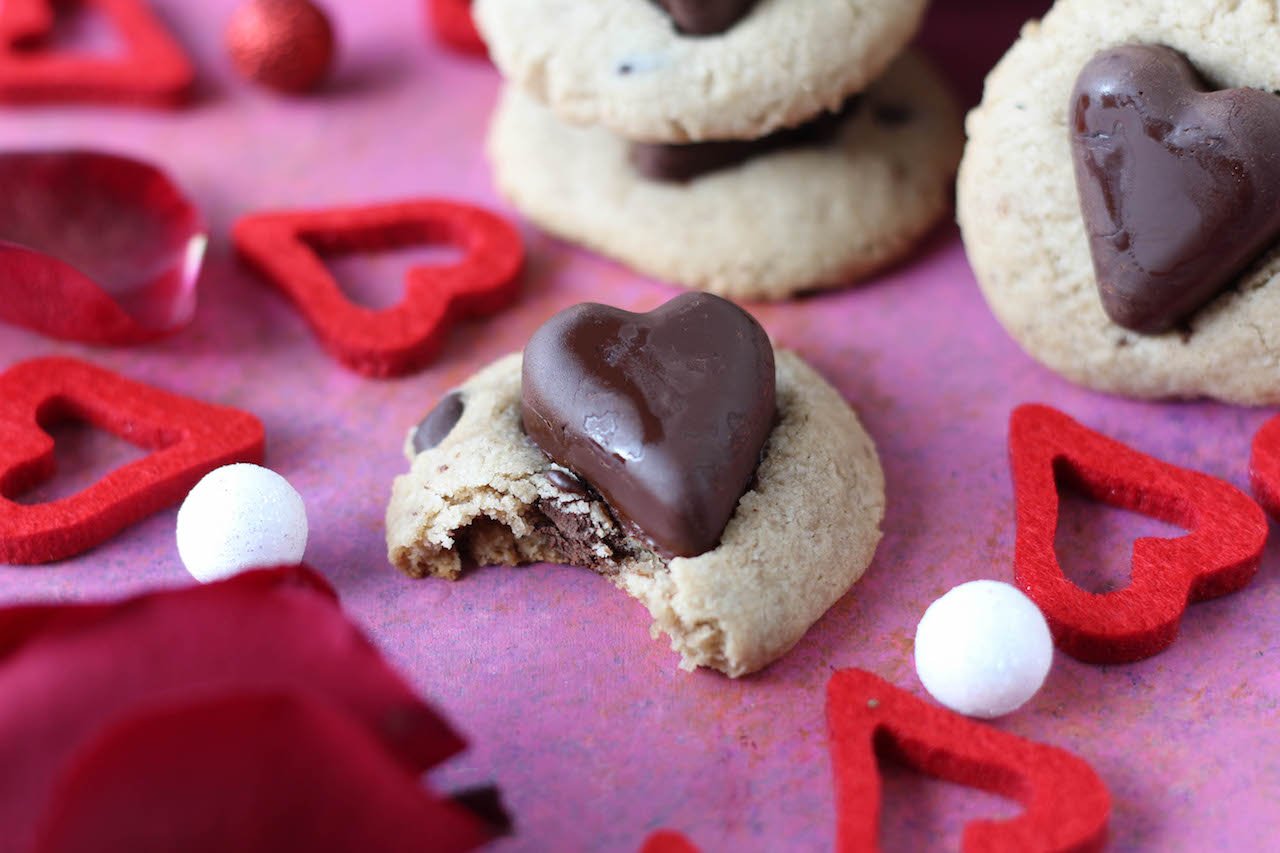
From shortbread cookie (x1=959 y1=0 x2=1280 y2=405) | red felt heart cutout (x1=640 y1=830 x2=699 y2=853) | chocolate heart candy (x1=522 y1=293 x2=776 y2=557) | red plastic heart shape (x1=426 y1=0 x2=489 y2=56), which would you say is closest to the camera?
red felt heart cutout (x1=640 y1=830 x2=699 y2=853)

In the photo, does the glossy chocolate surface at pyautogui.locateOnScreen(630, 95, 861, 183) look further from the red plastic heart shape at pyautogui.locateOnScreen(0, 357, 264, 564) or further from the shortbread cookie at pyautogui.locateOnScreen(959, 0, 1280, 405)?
the red plastic heart shape at pyautogui.locateOnScreen(0, 357, 264, 564)

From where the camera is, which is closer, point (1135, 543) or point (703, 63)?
point (1135, 543)

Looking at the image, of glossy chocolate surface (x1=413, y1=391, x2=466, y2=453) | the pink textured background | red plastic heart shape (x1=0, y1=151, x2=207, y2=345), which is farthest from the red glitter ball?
glossy chocolate surface (x1=413, y1=391, x2=466, y2=453)

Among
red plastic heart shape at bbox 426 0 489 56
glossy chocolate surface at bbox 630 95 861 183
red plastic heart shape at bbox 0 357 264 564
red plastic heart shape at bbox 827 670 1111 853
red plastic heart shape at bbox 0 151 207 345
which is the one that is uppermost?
glossy chocolate surface at bbox 630 95 861 183

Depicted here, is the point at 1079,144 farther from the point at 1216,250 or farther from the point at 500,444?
the point at 500,444

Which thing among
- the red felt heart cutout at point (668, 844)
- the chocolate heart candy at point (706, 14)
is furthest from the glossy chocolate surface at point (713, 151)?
the red felt heart cutout at point (668, 844)

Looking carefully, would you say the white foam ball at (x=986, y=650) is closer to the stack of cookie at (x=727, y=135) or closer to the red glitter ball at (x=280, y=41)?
the stack of cookie at (x=727, y=135)

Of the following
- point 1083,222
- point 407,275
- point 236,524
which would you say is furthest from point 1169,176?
point 236,524

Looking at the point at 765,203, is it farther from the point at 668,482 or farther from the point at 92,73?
the point at 92,73
